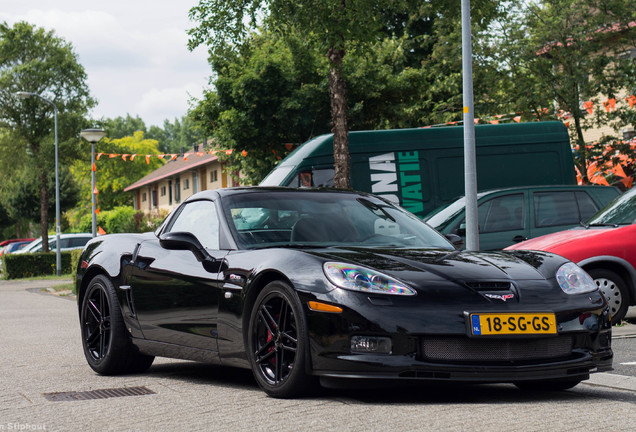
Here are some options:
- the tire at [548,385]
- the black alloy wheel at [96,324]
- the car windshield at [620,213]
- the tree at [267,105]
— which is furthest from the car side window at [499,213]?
the tree at [267,105]

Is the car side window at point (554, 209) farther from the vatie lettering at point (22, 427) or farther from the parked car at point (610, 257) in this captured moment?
the vatie lettering at point (22, 427)

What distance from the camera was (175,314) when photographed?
6406 mm

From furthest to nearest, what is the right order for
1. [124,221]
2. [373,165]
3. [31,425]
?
[124,221] < [373,165] < [31,425]

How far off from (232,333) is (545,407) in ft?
6.29

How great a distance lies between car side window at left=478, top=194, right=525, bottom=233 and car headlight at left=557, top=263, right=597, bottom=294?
7.07 m

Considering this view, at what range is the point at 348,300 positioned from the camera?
16.4 ft

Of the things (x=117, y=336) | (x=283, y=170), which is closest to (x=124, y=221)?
(x=283, y=170)

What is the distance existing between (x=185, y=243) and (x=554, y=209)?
767 centimetres

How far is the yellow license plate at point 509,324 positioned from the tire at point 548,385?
630 millimetres

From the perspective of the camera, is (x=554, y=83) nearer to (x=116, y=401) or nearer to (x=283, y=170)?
(x=283, y=170)

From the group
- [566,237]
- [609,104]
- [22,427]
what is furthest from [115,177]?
[22,427]

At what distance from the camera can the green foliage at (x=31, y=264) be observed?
37125 millimetres

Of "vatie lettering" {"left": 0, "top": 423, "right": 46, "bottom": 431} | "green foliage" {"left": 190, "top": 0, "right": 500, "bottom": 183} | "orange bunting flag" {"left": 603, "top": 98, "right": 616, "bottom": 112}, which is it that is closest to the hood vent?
"vatie lettering" {"left": 0, "top": 423, "right": 46, "bottom": 431}

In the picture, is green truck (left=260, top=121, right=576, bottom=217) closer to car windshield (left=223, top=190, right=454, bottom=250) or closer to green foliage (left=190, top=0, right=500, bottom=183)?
green foliage (left=190, top=0, right=500, bottom=183)
